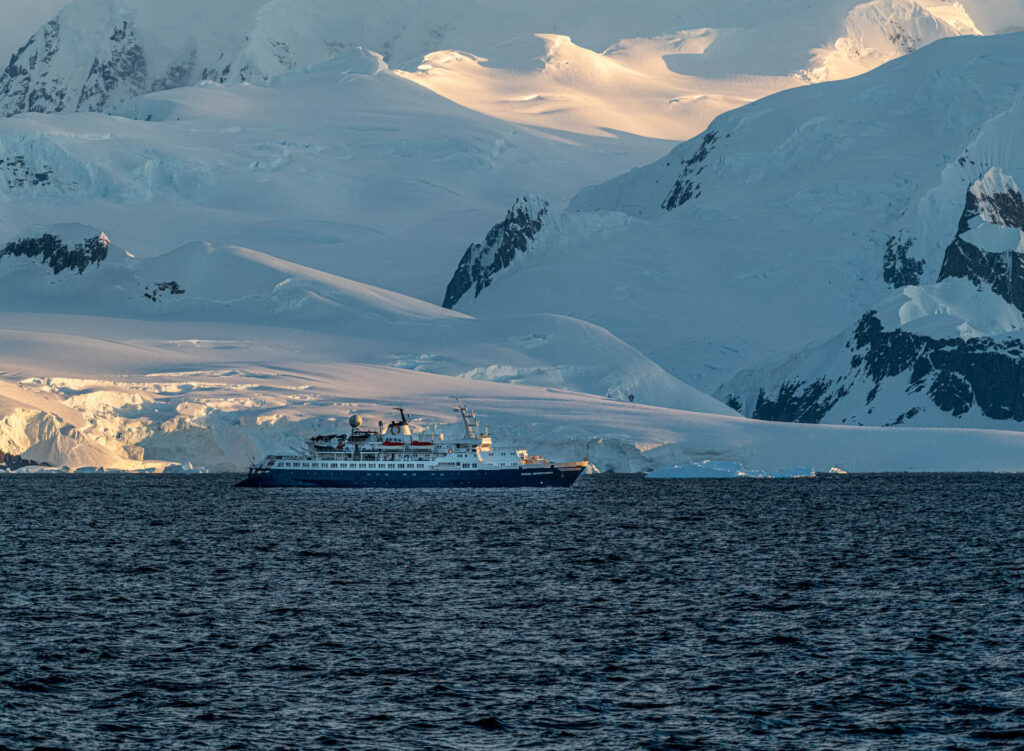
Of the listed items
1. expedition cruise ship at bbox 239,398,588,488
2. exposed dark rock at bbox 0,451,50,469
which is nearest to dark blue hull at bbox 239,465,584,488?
expedition cruise ship at bbox 239,398,588,488

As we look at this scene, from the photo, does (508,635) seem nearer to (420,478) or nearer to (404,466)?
(420,478)

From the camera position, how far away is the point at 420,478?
12812 cm

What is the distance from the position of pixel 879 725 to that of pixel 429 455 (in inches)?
3635

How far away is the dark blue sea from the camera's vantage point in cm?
3812

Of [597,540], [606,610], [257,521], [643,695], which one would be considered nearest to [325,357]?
[257,521]

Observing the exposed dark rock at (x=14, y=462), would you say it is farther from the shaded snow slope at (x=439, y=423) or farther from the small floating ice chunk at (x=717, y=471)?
the small floating ice chunk at (x=717, y=471)

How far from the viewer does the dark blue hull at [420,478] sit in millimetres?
127688

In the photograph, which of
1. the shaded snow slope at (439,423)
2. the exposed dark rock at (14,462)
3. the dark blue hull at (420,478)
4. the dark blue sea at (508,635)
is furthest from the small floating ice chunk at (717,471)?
the exposed dark rock at (14,462)

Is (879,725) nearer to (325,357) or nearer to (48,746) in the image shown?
(48,746)

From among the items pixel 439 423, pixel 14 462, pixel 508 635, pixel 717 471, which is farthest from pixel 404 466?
pixel 508 635

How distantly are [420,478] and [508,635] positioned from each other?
78389mm

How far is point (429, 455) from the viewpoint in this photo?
129125 mm

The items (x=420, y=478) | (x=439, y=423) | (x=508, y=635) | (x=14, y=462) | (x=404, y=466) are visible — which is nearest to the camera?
(x=508, y=635)

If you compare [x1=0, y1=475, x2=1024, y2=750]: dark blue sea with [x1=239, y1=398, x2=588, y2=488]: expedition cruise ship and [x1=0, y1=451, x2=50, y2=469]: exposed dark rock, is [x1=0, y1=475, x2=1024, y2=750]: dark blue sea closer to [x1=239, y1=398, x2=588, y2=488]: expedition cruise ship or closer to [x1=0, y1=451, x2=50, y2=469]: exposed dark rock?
[x1=239, y1=398, x2=588, y2=488]: expedition cruise ship
